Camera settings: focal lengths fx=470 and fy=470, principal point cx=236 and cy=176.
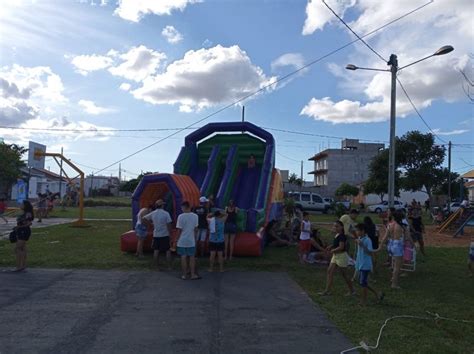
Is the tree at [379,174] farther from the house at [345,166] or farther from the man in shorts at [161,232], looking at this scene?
the house at [345,166]

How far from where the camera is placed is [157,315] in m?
6.84

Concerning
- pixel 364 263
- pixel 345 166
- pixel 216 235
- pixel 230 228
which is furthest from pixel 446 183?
pixel 364 263

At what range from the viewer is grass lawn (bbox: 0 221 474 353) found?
235 inches

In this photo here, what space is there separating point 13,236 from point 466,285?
9653mm

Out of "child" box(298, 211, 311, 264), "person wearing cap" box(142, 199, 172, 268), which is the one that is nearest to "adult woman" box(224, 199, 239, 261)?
"person wearing cap" box(142, 199, 172, 268)

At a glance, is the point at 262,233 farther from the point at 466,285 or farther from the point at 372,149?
the point at 372,149

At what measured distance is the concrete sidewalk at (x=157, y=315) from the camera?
5.55m

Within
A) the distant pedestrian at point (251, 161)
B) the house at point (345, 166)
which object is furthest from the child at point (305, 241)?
the house at point (345, 166)

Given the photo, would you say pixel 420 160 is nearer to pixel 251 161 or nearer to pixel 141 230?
pixel 251 161

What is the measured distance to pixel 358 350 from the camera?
543cm

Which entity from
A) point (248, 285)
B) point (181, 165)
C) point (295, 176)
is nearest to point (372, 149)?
point (295, 176)

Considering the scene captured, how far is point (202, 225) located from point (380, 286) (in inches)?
164

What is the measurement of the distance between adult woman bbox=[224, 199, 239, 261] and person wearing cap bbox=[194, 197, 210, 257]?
56 cm

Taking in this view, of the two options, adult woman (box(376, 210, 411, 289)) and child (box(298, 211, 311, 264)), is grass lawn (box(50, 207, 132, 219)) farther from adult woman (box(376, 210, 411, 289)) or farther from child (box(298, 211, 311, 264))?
adult woman (box(376, 210, 411, 289))
